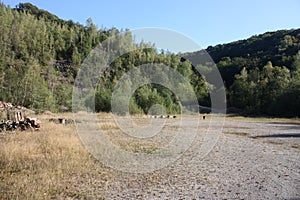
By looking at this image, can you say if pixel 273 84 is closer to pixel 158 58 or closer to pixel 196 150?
pixel 158 58

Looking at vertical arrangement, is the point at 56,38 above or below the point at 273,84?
above

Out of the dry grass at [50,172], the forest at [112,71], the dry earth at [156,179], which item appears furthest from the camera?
the forest at [112,71]

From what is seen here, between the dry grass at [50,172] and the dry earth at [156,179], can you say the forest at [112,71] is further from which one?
the dry earth at [156,179]

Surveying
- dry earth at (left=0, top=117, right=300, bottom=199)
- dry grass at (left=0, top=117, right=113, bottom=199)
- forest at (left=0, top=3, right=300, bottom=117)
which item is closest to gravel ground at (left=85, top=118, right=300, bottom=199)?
dry earth at (left=0, top=117, right=300, bottom=199)

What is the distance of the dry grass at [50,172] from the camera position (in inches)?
233

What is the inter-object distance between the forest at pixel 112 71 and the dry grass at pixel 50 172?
3095 centimetres

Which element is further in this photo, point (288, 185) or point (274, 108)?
point (274, 108)

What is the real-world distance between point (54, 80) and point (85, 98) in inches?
826

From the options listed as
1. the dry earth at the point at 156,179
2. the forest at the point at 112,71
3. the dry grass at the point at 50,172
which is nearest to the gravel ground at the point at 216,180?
the dry earth at the point at 156,179

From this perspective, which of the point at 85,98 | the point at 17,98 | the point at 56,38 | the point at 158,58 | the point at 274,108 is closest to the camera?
the point at 17,98

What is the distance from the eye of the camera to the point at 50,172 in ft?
24.7

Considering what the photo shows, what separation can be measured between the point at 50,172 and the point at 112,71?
5964 cm

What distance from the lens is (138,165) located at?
29.9ft

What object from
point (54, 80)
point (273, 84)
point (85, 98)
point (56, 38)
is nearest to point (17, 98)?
point (85, 98)
